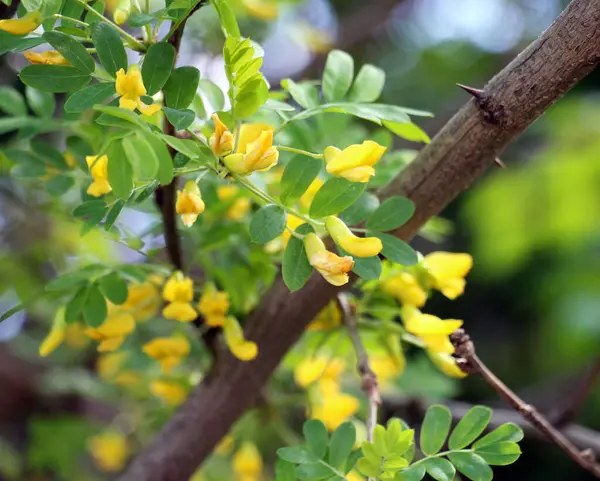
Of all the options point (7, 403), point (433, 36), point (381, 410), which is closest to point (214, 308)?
point (381, 410)

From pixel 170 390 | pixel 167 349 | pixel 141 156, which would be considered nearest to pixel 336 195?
pixel 141 156

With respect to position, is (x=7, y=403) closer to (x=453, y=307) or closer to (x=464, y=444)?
(x=453, y=307)

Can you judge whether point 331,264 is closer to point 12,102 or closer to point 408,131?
point 408,131

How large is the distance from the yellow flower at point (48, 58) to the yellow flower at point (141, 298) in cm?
20

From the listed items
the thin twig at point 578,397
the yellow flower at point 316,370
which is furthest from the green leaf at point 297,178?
the thin twig at point 578,397

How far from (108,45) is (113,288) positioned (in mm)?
190

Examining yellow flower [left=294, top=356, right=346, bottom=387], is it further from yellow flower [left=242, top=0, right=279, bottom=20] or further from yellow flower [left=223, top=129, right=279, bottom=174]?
yellow flower [left=242, top=0, right=279, bottom=20]

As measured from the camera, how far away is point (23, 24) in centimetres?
37

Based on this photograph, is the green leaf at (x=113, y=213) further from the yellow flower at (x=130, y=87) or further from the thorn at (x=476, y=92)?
the thorn at (x=476, y=92)

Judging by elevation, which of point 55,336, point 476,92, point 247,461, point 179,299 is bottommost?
point 247,461

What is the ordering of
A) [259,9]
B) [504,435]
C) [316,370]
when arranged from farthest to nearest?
[259,9]
[316,370]
[504,435]

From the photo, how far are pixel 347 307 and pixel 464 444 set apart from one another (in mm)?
157

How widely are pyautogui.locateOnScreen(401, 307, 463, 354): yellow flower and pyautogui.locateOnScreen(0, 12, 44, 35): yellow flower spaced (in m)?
0.32

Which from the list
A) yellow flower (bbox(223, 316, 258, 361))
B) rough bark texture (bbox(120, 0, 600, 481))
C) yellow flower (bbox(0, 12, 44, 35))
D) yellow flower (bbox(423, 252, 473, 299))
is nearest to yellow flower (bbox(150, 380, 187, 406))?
rough bark texture (bbox(120, 0, 600, 481))
